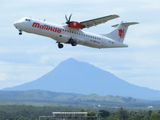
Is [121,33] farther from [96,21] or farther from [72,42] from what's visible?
[72,42]

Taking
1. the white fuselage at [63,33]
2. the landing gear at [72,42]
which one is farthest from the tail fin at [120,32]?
the landing gear at [72,42]

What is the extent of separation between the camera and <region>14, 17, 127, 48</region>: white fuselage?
1690 inches

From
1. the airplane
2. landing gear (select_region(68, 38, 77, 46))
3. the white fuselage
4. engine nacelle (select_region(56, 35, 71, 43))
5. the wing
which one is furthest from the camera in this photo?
landing gear (select_region(68, 38, 77, 46))

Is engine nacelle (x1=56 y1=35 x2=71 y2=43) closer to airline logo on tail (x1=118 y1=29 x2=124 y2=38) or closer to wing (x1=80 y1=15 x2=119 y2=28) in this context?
wing (x1=80 y1=15 x2=119 y2=28)

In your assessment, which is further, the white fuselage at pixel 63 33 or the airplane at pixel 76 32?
the airplane at pixel 76 32

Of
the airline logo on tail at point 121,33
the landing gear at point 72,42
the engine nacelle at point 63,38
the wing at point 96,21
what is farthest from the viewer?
the airline logo on tail at point 121,33

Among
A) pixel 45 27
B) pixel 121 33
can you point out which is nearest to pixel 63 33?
pixel 45 27

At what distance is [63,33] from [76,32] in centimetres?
209

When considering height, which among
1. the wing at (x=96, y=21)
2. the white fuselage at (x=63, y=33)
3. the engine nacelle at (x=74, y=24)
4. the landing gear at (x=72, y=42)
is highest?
the wing at (x=96, y=21)

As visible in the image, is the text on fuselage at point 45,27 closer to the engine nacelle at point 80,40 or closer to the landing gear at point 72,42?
the landing gear at point 72,42

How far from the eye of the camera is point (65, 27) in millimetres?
46031

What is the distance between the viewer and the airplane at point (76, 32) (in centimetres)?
4319

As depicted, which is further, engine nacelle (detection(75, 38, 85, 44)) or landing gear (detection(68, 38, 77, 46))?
engine nacelle (detection(75, 38, 85, 44))

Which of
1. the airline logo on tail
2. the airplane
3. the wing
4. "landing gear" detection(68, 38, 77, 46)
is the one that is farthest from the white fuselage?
the airline logo on tail
